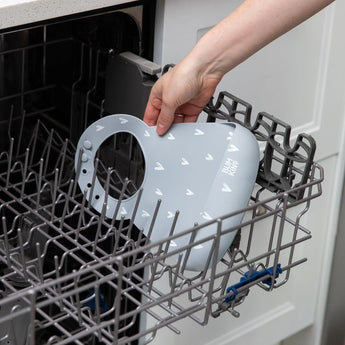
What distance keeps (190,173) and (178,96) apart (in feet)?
0.31

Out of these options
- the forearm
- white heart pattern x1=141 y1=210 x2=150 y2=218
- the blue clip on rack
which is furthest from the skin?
the blue clip on rack

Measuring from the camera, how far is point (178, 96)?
1024mm

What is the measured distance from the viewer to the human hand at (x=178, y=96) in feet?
3.34

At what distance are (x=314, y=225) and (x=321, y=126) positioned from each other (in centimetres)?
22

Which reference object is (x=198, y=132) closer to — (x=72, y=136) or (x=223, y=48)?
(x=223, y=48)

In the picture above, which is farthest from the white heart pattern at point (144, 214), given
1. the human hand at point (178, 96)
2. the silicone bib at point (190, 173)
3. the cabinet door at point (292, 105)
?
the cabinet door at point (292, 105)

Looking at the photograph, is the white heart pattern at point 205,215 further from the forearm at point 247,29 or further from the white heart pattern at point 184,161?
the forearm at point 247,29

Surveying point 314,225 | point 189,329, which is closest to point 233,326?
point 189,329

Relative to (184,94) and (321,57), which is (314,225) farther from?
(184,94)

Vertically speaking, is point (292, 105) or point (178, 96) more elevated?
point (178, 96)

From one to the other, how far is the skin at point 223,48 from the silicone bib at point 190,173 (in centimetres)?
3

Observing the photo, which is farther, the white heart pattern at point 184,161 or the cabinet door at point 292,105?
the cabinet door at point 292,105

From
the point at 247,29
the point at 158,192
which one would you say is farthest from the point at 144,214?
the point at 247,29

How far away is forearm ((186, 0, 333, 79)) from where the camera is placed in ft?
3.24
